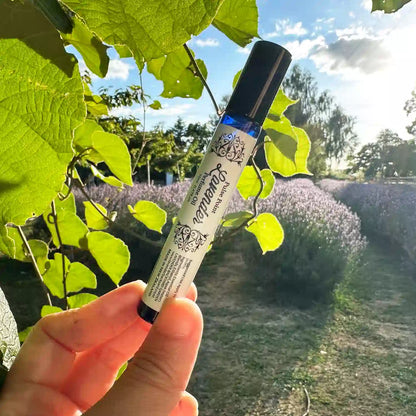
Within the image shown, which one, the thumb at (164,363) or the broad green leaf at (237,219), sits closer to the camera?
the thumb at (164,363)

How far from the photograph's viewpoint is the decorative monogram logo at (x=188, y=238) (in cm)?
46

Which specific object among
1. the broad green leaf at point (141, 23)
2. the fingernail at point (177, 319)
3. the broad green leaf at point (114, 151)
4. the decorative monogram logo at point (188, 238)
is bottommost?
the fingernail at point (177, 319)

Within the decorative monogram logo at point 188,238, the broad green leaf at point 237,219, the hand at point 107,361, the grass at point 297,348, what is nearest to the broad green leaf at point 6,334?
the hand at point 107,361

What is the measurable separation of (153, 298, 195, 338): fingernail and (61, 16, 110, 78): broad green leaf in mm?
237

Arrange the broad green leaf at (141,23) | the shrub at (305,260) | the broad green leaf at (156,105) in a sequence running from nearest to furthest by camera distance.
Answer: the broad green leaf at (141,23)
the broad green leaf at (156,105)
the shrub at (305,260)

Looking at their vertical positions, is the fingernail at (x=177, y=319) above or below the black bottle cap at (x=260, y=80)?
below

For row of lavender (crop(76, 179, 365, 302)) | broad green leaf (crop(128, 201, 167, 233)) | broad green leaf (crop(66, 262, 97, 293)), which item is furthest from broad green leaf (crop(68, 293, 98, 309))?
row of lavender (crop(76, 179, 365, 302))

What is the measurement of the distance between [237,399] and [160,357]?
9.49 feet

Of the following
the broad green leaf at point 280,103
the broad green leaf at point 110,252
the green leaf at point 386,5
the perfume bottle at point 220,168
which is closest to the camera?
the green leaf at point 386,5

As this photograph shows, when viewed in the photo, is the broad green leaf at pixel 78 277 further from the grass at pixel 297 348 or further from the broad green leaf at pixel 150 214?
the grass at pixel 297 348

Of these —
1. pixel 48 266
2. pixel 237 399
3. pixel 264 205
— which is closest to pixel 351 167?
pixel 264 205

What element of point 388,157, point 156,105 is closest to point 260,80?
point 156,105

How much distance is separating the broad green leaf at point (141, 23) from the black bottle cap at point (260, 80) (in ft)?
0.69

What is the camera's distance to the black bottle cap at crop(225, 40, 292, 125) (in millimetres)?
437
